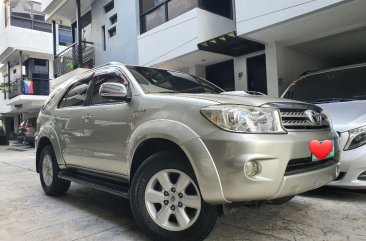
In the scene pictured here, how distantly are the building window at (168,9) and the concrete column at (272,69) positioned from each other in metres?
2.40

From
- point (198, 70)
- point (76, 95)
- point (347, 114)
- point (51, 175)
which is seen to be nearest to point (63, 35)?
point (198, 70)

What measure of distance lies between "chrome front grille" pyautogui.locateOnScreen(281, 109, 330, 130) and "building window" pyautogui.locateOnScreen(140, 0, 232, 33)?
7252 millimetres

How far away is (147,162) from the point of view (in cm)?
317

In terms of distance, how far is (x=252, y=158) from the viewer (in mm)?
2586

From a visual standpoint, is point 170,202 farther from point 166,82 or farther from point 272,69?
point 272,69

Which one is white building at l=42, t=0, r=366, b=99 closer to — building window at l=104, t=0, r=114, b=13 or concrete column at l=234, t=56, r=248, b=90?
concrete column at l=234, t=56, r=248, b=90

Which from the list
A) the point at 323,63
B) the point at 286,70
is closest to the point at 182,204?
the point at 286,70

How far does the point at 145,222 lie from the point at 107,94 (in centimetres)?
133

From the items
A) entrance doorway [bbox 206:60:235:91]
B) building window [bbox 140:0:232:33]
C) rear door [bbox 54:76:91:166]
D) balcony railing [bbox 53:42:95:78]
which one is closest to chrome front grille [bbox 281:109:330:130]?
rear door [bbox 54:76:91:166]

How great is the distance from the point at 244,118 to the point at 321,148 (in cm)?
82

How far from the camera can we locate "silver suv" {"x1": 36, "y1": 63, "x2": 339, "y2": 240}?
2.63 meters

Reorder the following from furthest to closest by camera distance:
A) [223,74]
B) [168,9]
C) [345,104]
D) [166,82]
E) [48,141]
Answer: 1. [223,74]
2. [168,9]
3. [48,141]
4. [345,104]
5. [166,82]

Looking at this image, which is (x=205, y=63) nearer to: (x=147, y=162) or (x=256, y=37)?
(x=256, y=37)

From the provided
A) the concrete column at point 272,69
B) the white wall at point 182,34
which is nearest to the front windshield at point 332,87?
the concrete column at point 272,69
